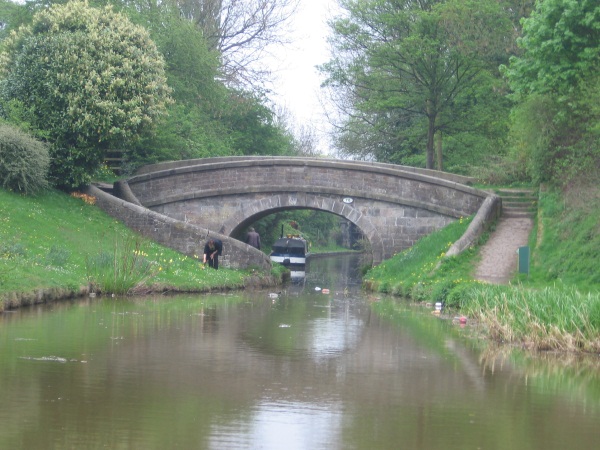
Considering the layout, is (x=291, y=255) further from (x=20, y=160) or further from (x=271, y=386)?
(x=271, y=386)

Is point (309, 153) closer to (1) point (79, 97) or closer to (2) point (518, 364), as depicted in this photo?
(1) point (79, 97)

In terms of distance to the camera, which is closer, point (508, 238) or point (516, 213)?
point (508, 238)

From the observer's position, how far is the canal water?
8156mm

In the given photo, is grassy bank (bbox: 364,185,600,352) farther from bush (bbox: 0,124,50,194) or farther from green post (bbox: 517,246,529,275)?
bush (bbox: 0,124,50,194)

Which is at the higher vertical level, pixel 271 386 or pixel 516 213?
pixel 516 213

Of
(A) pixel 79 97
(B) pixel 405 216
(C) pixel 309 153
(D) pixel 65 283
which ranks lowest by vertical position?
(D) pixel 65 283

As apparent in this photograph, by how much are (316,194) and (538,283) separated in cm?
1051

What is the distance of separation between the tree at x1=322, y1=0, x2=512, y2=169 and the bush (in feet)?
49.0

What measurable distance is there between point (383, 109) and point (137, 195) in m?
11.7

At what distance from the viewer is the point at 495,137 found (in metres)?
37.9

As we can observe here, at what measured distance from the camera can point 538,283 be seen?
21453mm

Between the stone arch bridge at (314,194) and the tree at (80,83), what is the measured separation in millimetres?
2385

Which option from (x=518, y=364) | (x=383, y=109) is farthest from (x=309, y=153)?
(x=518, y=364)

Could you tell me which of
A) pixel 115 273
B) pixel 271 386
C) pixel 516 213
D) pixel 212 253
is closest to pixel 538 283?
pixel 516 213
